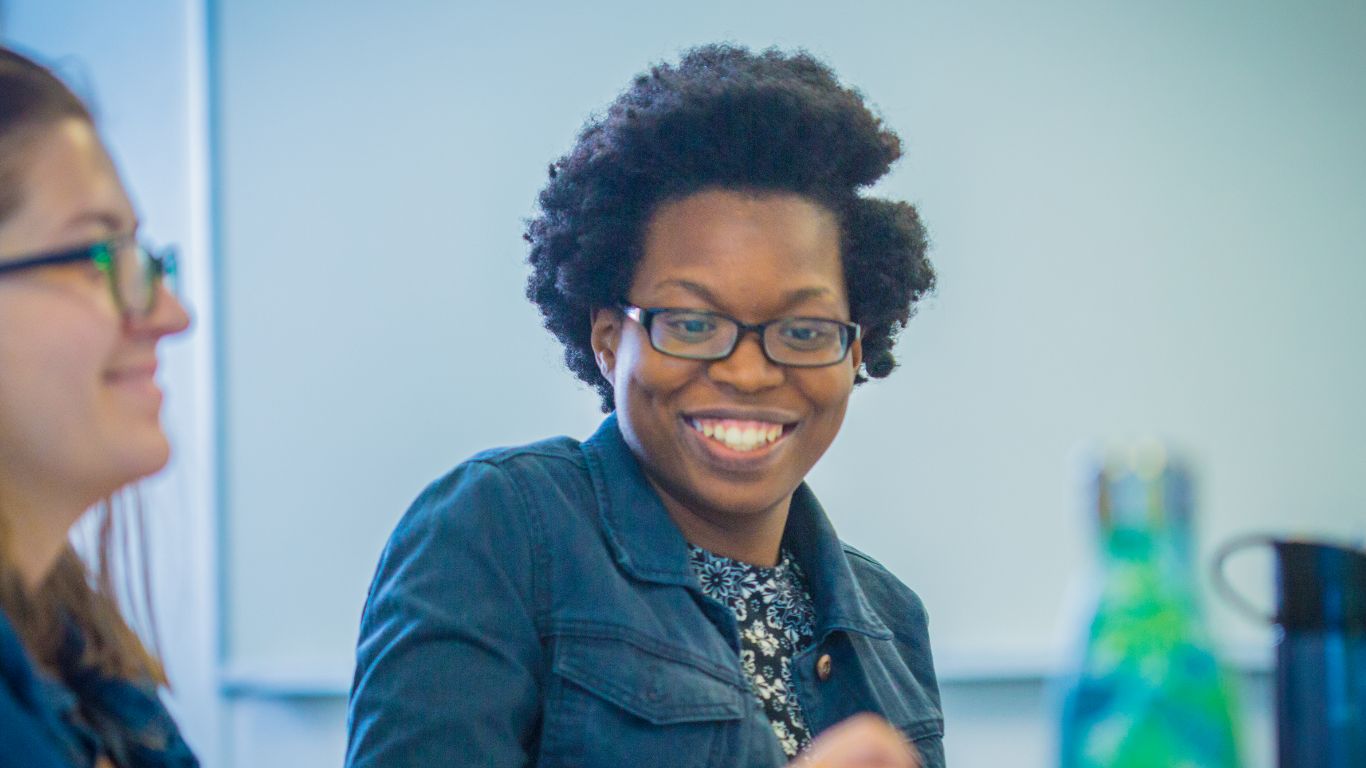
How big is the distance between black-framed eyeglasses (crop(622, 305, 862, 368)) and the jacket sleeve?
0.22m

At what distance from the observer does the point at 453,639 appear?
114 cm

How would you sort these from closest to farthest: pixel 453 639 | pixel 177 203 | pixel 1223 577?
pixel 1223 577 < pixel 453 639 < pixel 177 203

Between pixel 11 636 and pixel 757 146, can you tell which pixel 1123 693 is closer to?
pixel 11 636

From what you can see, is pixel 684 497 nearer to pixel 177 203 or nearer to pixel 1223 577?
pixel 1223 577

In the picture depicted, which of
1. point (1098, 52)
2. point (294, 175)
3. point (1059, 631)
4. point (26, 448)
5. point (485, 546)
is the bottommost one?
point (1059, 631)

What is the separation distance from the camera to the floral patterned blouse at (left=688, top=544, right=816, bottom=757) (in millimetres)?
1326

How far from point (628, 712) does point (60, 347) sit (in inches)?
23.4

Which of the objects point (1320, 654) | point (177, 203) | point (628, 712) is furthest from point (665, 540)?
point (177, 203)

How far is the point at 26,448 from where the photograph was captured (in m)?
0.81

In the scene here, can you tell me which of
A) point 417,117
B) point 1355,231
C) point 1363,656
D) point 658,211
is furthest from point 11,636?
point 1355,231

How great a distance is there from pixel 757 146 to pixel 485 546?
20.9 inches

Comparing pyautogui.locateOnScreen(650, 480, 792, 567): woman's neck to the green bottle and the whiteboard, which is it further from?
the whiteboard

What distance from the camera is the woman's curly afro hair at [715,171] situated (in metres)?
1.45

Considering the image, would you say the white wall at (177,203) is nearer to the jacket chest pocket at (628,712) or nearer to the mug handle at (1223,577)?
the jacket chest pocket at (628,712)
